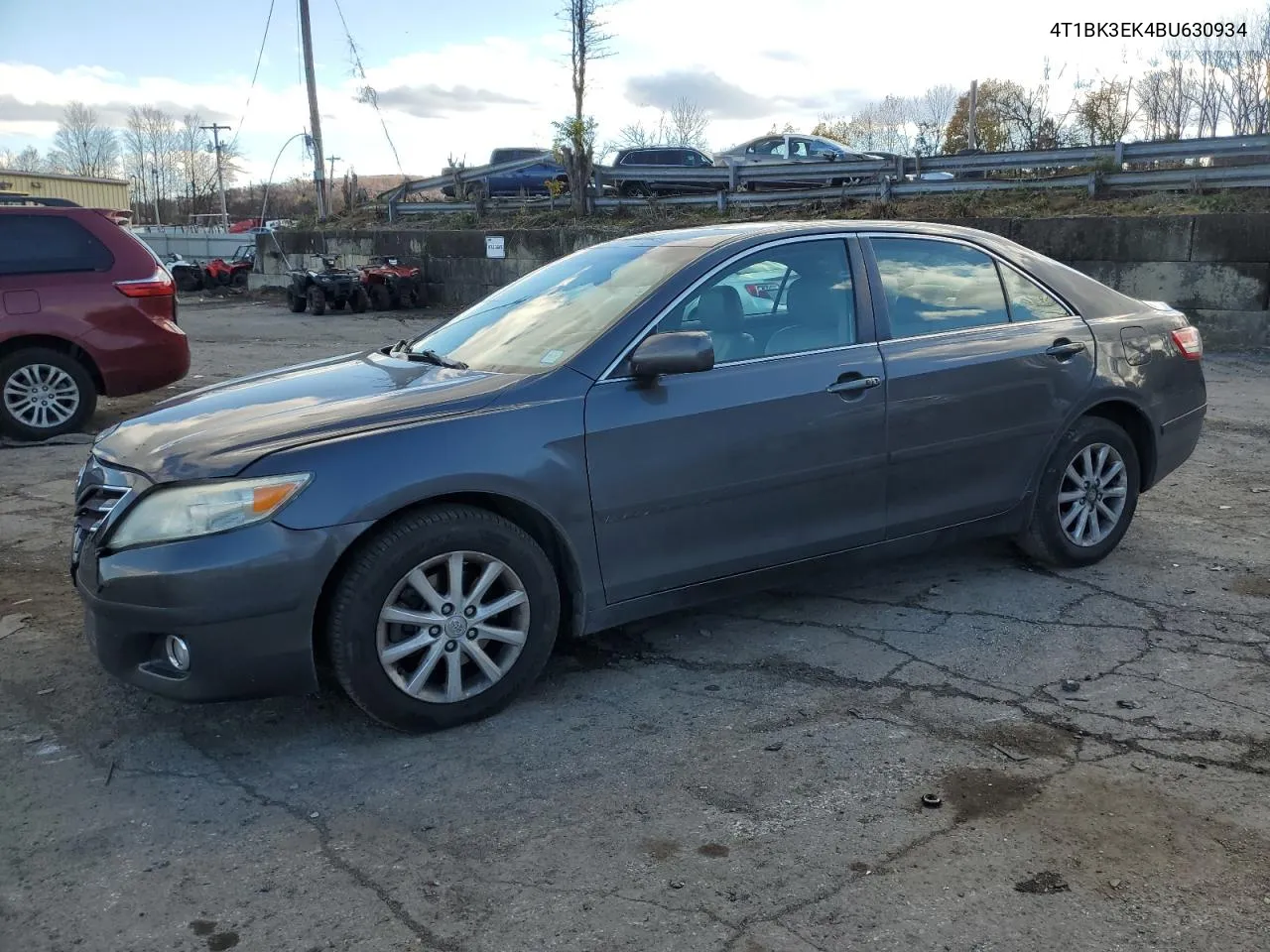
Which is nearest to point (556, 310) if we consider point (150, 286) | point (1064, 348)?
point (1064, 348)

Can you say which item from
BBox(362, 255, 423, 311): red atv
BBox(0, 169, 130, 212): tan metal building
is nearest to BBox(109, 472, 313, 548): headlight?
BBox(362, 255, 423, 311): red atv

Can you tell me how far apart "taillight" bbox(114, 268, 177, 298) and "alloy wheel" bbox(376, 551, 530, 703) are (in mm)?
5959

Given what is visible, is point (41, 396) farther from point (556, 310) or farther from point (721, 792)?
point (721, 792)

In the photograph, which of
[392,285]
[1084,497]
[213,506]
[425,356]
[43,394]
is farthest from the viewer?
[392,285]

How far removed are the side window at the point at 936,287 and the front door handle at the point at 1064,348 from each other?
0.79ft

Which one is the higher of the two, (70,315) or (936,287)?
(936,287)

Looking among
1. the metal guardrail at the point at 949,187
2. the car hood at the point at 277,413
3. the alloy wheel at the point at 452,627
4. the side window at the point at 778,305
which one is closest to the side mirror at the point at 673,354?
the side window at the point at 778,305

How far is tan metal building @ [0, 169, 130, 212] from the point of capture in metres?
34.2

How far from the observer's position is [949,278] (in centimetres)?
472

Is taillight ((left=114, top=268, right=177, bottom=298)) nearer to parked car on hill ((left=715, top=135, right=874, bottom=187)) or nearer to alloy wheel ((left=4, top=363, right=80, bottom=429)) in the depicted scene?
alloy wheel ((left=4, top=363, right=80, bottom=429))

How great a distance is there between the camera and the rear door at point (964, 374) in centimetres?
443

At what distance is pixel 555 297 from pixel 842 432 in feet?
4.17

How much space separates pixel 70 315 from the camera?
8.37 metres

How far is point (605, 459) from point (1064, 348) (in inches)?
91.0
